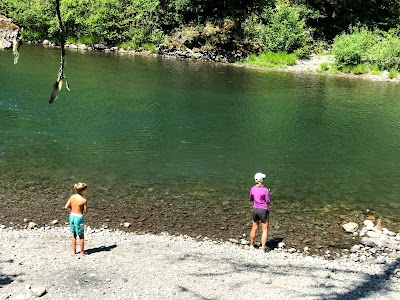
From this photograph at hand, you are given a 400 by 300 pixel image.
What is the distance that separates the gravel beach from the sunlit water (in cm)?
526

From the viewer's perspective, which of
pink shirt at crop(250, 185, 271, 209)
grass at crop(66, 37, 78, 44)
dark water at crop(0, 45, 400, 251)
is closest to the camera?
pink shirt at crop(250, 185, 271, 209)

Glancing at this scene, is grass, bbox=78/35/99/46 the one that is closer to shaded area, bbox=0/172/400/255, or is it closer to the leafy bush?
the leafy bush

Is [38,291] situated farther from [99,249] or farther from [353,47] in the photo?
[353,47]

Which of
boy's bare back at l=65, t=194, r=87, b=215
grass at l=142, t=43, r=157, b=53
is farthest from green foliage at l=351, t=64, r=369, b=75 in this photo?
boy's bare back at l=65, t=194, r=87, b=215

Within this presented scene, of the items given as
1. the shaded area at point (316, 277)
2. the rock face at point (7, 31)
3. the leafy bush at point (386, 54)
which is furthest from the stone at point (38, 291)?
the rock face at point (7, 31)

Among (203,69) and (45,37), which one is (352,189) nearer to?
(203,69)

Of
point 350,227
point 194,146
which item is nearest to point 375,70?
point 194,146

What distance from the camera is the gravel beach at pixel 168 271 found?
11.2 metres

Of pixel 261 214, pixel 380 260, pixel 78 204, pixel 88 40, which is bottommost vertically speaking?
pixel 380 260

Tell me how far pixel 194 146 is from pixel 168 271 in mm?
13823

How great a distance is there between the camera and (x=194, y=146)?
1009 inches

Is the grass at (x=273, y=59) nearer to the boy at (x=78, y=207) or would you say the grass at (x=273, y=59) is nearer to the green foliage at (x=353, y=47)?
the green foliage at (x=353, y=47)

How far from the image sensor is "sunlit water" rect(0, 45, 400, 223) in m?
20.9

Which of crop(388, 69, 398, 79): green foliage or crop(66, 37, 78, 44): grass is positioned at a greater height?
crop(66, 37, 78, 44): grass
